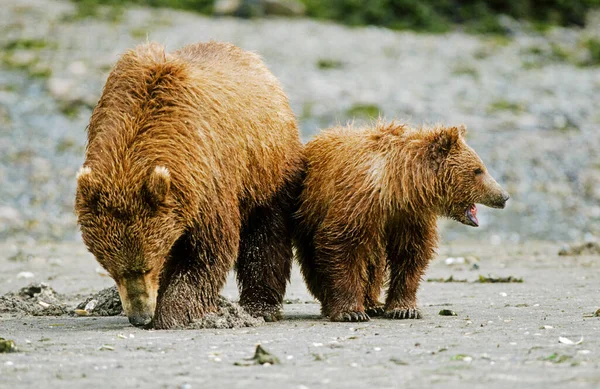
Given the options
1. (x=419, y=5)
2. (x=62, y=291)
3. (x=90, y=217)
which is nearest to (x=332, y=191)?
(x=90, y=217)

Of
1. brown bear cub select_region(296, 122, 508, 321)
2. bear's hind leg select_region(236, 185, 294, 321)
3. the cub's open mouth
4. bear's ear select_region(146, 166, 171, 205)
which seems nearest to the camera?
bear's ear select_region(146, 166, 171, 205)

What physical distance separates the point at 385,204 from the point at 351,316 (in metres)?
0.99

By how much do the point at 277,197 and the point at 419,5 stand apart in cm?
1965

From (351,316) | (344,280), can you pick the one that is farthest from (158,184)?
(351,316)

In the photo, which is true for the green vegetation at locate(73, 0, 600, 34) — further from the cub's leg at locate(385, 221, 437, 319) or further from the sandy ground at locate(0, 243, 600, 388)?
the cub's leg at locate(385, 221, 437, 319)

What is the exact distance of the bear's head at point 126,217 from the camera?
780cm

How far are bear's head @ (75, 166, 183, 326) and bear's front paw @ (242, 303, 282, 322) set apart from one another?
1596 mm

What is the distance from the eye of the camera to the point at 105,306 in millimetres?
9750

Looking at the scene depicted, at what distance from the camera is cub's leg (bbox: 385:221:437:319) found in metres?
9.13

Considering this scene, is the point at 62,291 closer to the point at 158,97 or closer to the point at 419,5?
the point at 158,97

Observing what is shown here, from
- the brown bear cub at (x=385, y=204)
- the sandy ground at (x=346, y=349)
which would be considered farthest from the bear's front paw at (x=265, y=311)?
the brown bear cub at (x=385, y=204)

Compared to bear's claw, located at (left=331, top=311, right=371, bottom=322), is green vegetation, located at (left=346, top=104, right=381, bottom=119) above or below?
above

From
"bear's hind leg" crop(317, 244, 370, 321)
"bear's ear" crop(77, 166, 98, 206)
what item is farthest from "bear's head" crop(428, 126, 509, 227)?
"bear's ear" crop(77, 166, 98, 206)

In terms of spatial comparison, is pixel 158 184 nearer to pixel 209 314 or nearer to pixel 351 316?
Result: pixel 209 314
